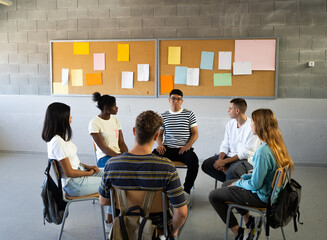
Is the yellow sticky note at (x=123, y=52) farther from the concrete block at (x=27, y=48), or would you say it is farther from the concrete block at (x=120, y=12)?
the concrete block at (x=27, y=48)

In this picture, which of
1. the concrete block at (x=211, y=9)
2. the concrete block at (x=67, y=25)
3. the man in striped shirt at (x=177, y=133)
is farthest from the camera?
the concrete block at (x=67, y=25)

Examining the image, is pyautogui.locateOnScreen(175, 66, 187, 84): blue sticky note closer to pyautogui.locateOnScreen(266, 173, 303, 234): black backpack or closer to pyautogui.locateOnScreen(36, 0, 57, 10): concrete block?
pyautogui.locateOnScreen(36, 0, 57, 10): concrete block

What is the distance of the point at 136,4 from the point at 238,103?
262 cm

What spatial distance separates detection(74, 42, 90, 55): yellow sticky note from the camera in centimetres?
507

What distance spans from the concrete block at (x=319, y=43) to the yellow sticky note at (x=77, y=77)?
3.37 meters

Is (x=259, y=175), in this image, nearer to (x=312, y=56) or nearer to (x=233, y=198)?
(x=233, y=198)

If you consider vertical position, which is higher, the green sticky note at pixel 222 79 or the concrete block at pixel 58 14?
the concrete block at pixel 58 14

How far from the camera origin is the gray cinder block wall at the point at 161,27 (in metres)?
4.58

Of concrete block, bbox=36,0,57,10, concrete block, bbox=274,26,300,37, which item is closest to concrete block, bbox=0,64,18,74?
concrete block, bbox=36,0,57,10

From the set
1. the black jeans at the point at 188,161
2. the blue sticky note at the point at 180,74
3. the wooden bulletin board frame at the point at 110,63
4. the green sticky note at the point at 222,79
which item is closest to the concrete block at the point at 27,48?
the wooden bulletin board frame at the point at 110,63

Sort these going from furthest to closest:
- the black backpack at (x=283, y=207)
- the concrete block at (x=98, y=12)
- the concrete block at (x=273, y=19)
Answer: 1. the concrete block at (x=98, y=12)
2. the concrete block at (x=273, y=19)
3. the black backpack at (x=283, y=207)

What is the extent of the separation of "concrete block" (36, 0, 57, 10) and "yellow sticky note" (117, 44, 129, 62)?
4.08ft

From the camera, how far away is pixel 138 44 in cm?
493

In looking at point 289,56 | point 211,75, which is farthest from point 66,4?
point 289,56
